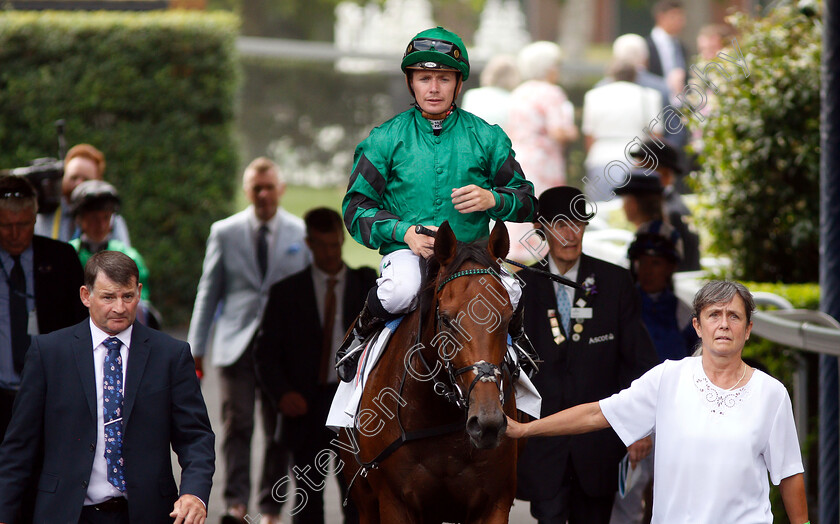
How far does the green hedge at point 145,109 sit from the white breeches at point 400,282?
8.39 meters

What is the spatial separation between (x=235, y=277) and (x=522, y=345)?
12.3 feet

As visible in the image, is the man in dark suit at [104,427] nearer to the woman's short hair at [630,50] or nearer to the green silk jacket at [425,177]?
the green silk jacket at [425,177]

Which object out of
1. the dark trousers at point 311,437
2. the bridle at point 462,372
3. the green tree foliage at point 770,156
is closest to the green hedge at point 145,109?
the dark trousers at point 311,437

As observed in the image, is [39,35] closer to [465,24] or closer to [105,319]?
[105,319]

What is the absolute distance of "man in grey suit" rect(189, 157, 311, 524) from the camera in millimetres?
8490

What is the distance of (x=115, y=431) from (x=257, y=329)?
3.86 metres

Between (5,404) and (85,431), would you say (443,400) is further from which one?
(5,404)

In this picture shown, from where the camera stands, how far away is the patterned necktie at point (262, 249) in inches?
345

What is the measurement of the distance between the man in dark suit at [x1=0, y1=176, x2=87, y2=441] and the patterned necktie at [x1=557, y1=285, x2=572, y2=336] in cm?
240

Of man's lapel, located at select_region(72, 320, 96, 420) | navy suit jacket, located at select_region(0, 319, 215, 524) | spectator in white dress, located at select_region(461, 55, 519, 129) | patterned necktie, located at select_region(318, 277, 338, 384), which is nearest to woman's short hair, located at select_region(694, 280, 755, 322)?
navy suit jacket, located at select_region(0, 319, 215, 524)

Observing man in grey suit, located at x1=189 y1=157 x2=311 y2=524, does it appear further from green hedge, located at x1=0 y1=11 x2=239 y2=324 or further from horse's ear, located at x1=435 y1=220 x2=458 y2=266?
green hedge, located at x1=0 y1=11 x2=239 y2=324

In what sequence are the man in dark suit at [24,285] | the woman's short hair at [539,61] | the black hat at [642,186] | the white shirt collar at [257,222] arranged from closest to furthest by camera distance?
1. the man in dark suit at [24,285]
2. the black hat at [642,186]
3. the white shirt collar at [257,222]
4. the woman's short hair at [539,61]

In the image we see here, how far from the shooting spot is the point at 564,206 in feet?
20.3

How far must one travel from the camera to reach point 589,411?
4594 millimetres
